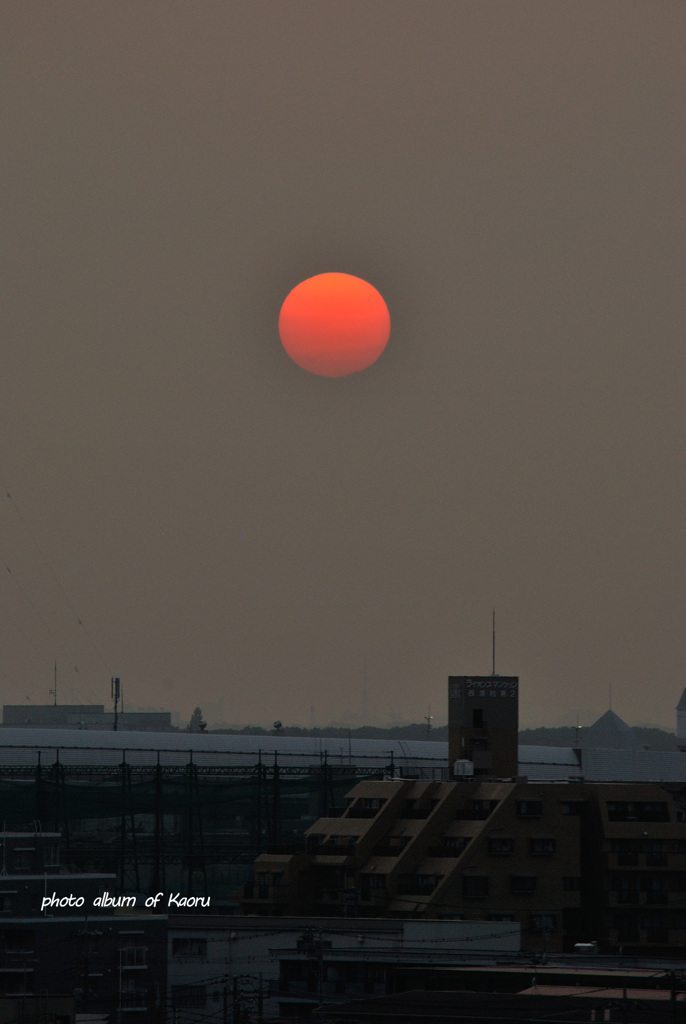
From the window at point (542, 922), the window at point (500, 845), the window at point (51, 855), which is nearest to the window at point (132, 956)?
the window at point (51, 855)

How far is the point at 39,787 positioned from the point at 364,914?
741 inches

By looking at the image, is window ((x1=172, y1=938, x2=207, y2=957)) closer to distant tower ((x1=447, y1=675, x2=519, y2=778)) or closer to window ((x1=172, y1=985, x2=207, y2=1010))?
window ((x1=172, y1=985, x2=207, y2=1010))

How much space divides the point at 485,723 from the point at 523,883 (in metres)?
12.1

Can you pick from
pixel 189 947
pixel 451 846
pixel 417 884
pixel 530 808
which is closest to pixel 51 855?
pixel 189 947

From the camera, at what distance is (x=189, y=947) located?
50656 millimetres

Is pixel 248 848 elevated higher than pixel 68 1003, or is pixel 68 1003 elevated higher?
pixel 248 848

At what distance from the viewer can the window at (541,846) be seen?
61.6 meters

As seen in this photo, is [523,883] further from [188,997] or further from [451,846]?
[188,997]

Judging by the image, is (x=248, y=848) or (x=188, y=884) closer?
(x=188, y=884)

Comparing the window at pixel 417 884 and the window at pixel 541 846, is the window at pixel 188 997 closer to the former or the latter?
the window at pixel 417 884

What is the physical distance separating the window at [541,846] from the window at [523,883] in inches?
41.2

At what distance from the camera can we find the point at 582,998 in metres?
36.6

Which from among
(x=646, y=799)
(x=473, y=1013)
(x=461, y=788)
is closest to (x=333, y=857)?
(x=461, y=788)

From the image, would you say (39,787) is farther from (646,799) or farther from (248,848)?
(646,799)
